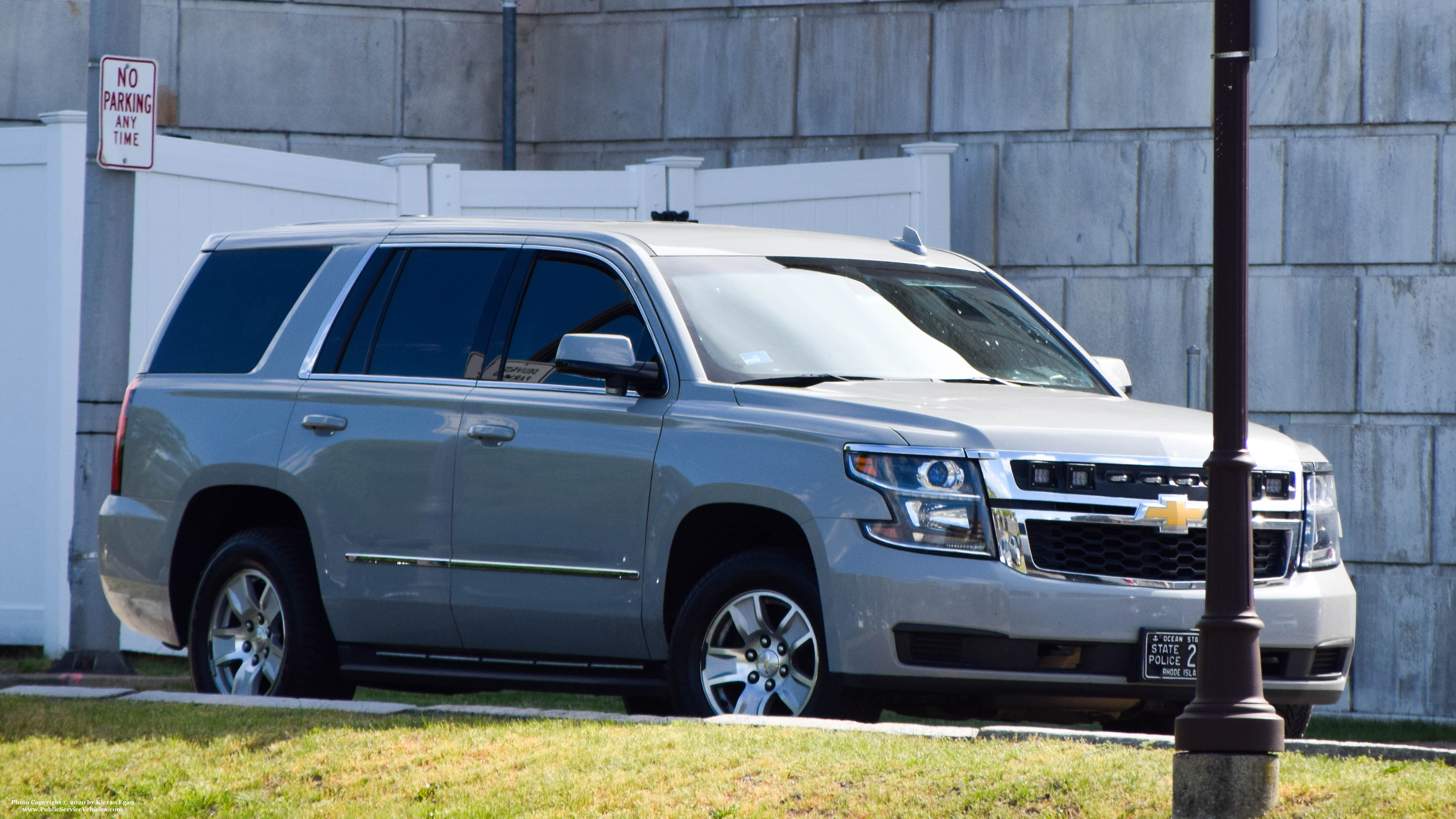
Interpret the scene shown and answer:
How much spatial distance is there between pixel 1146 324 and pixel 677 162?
3.15 m

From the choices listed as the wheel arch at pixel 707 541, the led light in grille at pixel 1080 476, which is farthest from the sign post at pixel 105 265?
the led light in grille at pixel 1080 476

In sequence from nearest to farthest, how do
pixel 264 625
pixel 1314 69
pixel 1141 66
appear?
pixel 264 625 → pixel 1314 69 → pixel 1141 66

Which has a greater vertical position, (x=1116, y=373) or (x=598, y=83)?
(x=598, y=83)

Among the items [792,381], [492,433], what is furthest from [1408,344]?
[492,433]

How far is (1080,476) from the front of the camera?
633 cm

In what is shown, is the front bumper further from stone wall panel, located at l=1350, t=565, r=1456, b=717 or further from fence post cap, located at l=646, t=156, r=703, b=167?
fence post cap, located at l=646, t=156, r=703, b=167

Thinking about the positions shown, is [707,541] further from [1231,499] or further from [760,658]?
[1231,499]

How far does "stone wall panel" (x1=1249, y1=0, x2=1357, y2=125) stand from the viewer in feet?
39.6

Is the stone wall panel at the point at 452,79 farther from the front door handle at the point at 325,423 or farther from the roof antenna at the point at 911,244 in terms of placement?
the front door handle at the point at 325,423

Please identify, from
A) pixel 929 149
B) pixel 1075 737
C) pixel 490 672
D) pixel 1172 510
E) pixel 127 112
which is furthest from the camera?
pixel 929 149

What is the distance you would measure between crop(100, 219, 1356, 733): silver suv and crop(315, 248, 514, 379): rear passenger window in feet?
0.05

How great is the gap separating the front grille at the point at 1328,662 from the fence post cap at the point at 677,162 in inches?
270

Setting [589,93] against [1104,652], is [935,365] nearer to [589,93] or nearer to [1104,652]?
[1104,652]

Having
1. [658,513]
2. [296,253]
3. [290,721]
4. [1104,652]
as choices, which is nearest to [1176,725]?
[1104,652]
